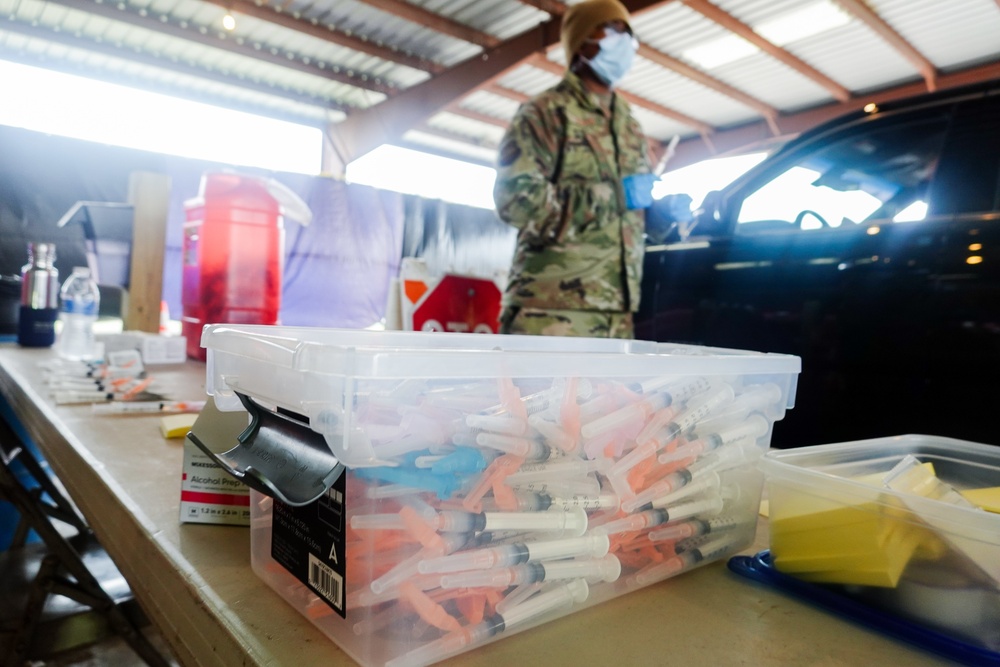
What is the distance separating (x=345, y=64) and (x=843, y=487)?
6631mm

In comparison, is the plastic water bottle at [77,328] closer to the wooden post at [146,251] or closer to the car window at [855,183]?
the wooden post at [146,251]

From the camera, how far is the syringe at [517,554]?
0.38 meters

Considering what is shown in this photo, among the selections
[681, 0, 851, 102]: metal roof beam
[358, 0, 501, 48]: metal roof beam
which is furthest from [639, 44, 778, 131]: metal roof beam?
[358, 0, 501, 48]: metal roof beam

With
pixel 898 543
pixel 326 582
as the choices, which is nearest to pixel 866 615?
pixel 898 543

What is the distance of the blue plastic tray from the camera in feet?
1.33

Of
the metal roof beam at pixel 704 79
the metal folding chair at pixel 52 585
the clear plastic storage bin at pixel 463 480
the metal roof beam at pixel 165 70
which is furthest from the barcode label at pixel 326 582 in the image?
the metal roof beam at pixel 165 70

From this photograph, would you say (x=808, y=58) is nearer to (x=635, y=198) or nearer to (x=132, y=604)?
(x=635, y=198)

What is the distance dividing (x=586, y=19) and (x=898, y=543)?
2020 mm

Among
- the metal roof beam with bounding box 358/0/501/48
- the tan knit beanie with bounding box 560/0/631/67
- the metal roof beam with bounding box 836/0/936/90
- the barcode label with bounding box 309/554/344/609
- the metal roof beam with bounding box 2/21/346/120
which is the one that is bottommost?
the barcode label with bounding box 309/554/344/609

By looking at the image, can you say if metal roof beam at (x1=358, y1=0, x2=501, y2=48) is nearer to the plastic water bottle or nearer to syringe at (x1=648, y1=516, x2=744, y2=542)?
the plastic water bottle

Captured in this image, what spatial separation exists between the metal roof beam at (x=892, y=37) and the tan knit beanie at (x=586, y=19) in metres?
3.71

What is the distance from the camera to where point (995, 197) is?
157cm

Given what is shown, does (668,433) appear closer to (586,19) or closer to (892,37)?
(586,19)

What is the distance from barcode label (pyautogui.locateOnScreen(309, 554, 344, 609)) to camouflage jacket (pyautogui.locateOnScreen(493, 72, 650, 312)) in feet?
5.05
